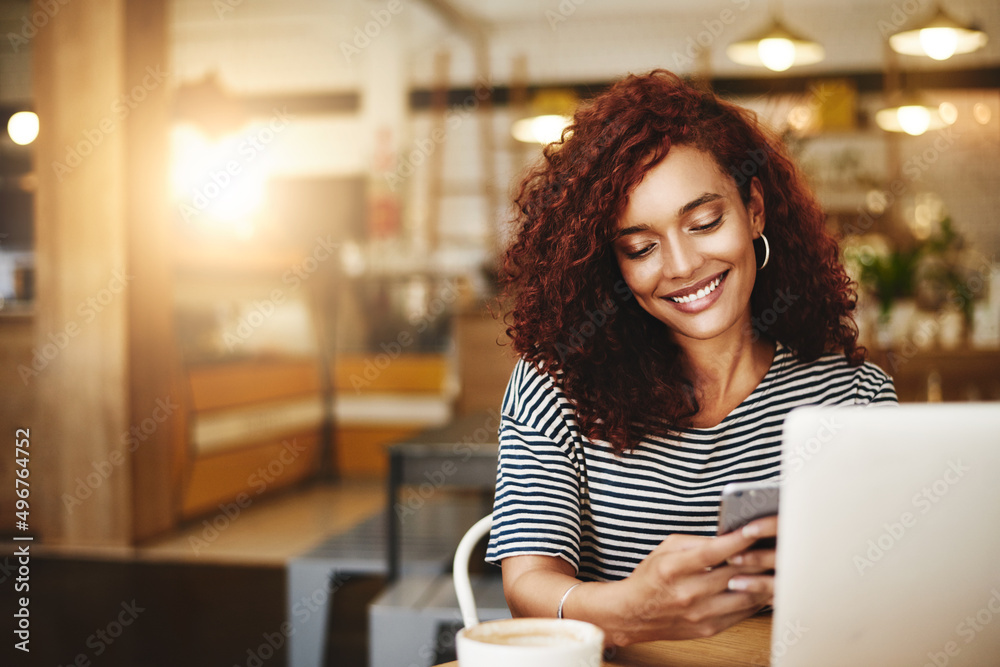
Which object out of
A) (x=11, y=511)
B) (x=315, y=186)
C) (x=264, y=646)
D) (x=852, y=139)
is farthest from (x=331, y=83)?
(x=264, y=646)

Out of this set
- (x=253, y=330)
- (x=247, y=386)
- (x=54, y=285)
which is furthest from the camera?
(x=253, y=330)

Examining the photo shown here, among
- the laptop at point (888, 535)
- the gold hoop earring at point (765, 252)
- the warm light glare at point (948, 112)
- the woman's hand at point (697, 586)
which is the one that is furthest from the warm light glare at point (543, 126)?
the laptop at point (888, 535)

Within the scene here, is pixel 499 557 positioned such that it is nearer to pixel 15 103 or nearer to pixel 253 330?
pixel 253 330

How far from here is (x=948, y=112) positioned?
6266mm

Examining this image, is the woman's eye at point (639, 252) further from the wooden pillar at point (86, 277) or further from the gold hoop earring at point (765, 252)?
the wooden pillar at point (86, 277)

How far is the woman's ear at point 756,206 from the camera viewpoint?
130 cm

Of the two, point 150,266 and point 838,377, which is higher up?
point 150,266

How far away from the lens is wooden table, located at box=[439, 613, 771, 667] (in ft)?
2.85

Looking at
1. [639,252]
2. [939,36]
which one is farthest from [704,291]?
[939,36]

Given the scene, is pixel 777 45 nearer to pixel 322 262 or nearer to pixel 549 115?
pixel 549 115

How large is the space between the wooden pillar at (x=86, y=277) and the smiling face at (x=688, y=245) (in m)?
3.04

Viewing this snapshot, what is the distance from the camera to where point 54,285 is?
12.1 ft

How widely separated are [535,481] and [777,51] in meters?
3.98

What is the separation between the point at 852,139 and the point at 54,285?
5841mm
